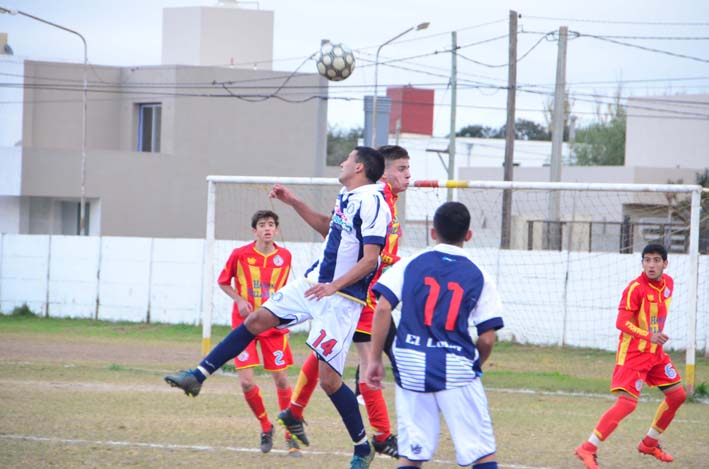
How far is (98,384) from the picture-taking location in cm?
1297

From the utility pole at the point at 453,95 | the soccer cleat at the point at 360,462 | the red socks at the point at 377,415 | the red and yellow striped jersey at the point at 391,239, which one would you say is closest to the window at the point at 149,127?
the utility pole at the point at 453,95

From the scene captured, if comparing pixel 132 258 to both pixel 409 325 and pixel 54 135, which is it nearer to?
pixel 54 135

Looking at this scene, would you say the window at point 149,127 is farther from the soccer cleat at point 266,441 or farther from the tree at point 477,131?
the tree at point 477,131

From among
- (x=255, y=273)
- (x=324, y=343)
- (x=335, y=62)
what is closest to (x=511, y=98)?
(x=335, y=62)

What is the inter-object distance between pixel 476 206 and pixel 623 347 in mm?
24610

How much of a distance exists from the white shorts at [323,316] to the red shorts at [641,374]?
9.10 feet

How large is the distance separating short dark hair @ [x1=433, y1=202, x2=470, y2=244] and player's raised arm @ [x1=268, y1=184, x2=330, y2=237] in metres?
1.87

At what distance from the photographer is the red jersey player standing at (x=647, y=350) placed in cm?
846

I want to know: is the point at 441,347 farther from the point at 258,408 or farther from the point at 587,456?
the point at 258,408

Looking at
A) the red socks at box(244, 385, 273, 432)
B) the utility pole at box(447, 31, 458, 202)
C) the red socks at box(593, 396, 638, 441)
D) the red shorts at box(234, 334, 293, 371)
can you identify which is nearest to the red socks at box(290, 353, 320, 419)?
the red socks at box(244, 385, 273, 432)

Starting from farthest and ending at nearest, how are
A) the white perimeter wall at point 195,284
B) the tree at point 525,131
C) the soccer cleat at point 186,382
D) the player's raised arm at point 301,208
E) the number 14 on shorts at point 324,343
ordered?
1. the tree at point 525,131
2. the white perimeter wall at point 195,284
3. the player's raised arm at point 301,208
4. the number 14 on shorts at point 324,343
5. the soccer cleat at point 186,382

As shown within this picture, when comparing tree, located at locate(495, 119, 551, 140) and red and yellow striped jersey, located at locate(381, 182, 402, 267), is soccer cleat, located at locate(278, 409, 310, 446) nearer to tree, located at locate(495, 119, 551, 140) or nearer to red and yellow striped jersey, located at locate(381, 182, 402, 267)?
red and yellow striped jersey, located at locate(381, 182, 402, 267)

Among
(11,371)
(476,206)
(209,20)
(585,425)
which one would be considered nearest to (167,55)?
(209,20)

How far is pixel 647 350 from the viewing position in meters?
8.48
